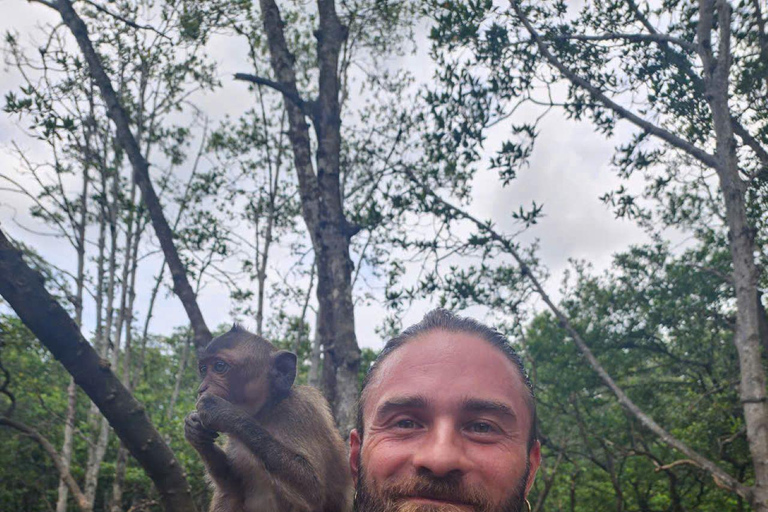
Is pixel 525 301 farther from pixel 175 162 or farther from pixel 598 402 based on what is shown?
pixel 175 162

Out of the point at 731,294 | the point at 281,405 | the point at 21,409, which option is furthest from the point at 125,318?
the point at 731,294

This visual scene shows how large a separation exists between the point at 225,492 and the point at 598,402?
16.1 m

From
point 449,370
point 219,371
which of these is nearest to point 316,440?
point 219,371

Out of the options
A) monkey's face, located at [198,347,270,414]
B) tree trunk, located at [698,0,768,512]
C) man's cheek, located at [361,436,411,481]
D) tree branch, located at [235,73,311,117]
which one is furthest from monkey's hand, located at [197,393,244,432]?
tree trunk, located at [698,0,768,512]

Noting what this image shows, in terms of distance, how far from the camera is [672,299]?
15.9 metres

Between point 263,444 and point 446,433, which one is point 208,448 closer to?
point 263,444

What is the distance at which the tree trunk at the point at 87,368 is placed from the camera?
9.50ft

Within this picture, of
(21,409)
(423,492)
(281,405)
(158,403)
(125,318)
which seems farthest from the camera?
(158,403)

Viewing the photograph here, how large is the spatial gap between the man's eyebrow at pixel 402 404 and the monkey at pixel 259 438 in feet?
6.03

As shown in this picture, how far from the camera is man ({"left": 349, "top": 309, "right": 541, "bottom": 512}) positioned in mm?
1732

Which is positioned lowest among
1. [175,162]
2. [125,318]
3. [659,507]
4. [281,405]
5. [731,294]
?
[659,507]

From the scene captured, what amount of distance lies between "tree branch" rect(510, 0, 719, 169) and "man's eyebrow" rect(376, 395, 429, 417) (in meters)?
8.31

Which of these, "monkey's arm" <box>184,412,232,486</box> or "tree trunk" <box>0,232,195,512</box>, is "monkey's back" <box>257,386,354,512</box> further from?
"tree trunk" <box>0,232,195,512</box>

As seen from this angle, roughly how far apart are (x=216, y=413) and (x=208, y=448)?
0.31 meters
